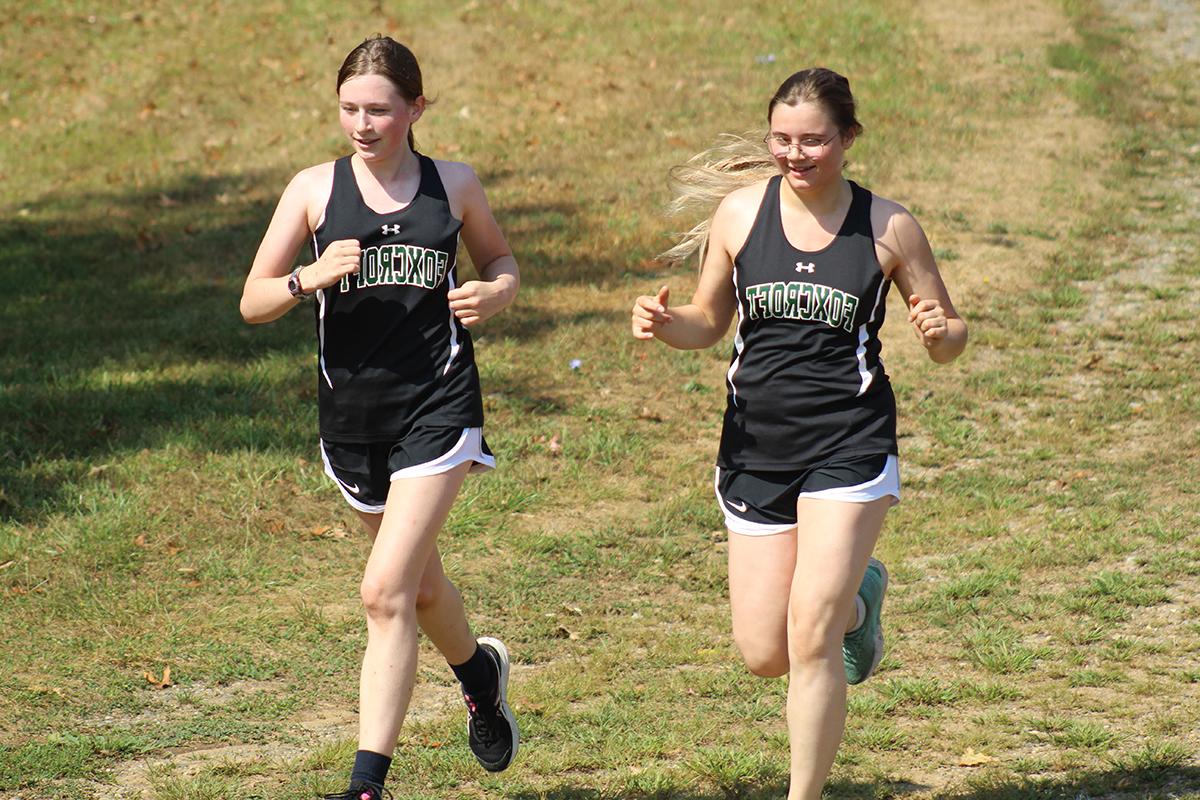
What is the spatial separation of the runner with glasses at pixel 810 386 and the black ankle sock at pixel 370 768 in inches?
46.6

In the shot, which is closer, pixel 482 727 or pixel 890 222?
pixel 890 222

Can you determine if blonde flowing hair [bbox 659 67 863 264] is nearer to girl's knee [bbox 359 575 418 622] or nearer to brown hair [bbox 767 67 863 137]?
brown hair [bbox 767 67 863 137]

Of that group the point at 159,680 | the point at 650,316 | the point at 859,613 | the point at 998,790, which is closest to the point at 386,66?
the point at 650,316

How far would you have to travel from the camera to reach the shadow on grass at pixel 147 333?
27.3ft

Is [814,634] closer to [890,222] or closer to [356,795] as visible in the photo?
[890,222]

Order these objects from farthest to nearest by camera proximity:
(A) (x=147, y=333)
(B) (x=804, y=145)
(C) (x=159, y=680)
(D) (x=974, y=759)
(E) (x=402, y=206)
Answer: (A) (x=147, y=333), (C) (x=159, y=680), (D) (x=974, y=759), (E) (x=402, y=206), (B) (x=804, y=145)

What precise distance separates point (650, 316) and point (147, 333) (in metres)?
6.73

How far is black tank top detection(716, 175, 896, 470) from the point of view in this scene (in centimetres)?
432

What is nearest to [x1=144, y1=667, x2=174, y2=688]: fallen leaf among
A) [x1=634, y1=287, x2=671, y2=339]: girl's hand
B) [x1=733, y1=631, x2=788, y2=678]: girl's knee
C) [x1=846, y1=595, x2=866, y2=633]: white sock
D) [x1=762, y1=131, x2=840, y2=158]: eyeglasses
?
[x1=733, y1=631, x2=788, y2=678]: girl's knee

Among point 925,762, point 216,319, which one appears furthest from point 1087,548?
point 216,319

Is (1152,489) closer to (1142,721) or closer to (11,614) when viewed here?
(1142,721)

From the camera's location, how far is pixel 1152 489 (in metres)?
7.77

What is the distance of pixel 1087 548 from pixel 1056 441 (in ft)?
5.25

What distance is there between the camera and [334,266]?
14.1 feet
